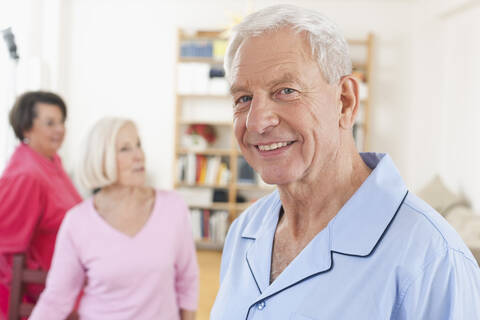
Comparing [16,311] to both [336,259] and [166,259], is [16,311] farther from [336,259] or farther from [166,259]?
[336,259]

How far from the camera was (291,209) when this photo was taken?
107 centimetres

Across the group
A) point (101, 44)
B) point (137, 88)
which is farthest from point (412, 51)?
point (101, 44)

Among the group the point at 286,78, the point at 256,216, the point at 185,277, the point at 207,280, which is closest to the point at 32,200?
the point at 185,277

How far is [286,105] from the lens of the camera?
94cm

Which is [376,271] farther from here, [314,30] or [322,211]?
[314,30]

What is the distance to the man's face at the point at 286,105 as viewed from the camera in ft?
3.03

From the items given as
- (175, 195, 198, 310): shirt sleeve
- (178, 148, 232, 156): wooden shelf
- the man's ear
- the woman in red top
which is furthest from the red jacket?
(178, 148, 232, 156): wooden shelf

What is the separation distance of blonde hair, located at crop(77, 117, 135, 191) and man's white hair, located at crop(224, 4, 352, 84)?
1041 millimetres

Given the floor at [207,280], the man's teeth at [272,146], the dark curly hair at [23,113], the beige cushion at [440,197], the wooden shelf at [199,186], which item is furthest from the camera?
the wooden shelf at [199,186]

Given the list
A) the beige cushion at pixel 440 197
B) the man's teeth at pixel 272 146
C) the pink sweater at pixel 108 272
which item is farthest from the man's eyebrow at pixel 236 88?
the beige cushion at pixel 440 197

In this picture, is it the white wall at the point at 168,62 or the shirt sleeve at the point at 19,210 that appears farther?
the white wall at the point at 168,62

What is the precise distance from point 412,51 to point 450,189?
1796 millimetres

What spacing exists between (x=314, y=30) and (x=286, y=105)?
0.15 m

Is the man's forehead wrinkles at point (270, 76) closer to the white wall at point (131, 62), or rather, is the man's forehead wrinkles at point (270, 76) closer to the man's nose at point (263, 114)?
the man's nose at point (263, 114)
